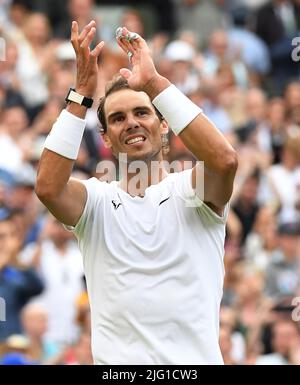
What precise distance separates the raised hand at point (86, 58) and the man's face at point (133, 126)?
0.24 m

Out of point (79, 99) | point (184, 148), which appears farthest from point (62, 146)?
point (184, 148)

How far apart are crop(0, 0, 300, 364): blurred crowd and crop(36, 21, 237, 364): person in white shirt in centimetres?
341

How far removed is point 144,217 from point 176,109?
0.56 meters

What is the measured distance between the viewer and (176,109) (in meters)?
5.69

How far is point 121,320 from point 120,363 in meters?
0.19

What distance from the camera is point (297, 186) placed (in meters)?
12.7

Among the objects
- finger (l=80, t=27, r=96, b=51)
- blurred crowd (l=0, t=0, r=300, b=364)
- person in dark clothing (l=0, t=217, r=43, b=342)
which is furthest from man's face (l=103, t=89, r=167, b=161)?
person in dark clothing (l=0, t=217, r=43, b=342)

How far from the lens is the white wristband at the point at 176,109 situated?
5684mm

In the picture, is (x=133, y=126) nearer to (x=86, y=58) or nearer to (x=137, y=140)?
(x=137, y=140)

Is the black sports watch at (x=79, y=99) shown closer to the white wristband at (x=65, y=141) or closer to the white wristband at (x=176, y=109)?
the white wristband at (x=65, y=141)

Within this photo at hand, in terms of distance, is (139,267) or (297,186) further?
(297,186)

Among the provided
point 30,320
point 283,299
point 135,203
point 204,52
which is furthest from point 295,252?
point 135,203

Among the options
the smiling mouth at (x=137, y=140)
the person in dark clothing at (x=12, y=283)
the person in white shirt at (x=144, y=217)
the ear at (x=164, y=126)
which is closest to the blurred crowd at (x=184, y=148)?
the person in dark clothing at (x=12, y=283)

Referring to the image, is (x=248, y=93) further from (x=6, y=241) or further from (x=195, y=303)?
(x=195, y=303)
